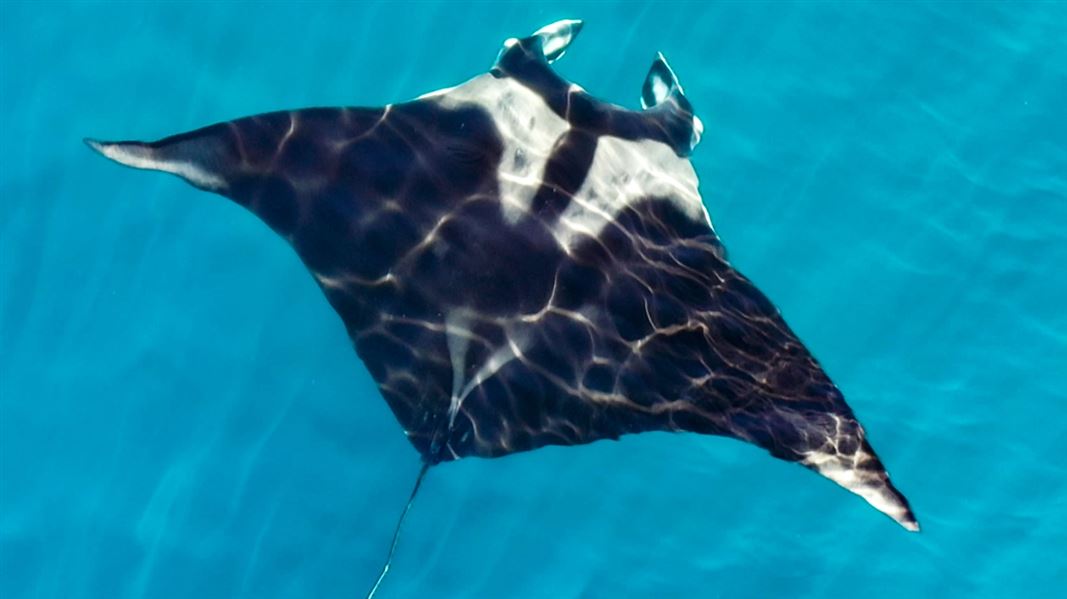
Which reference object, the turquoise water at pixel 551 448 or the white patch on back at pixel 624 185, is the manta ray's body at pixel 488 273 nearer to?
the white patch on back at pixel 624 185

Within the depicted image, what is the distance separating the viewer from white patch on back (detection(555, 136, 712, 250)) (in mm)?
4484

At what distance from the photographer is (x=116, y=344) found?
646 cm

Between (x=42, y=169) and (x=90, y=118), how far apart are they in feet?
1.68

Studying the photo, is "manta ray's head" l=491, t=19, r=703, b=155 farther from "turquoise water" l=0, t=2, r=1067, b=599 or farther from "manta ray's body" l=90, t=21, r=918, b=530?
"turquoise water" l=0, t=2, r=1067, b=599

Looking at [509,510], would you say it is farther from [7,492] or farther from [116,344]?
[7,492]

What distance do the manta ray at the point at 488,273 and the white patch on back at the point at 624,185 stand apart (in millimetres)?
17

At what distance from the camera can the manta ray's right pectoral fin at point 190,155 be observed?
161 inches

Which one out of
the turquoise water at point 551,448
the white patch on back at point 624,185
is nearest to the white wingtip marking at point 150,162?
the white patch on back at point 624,185

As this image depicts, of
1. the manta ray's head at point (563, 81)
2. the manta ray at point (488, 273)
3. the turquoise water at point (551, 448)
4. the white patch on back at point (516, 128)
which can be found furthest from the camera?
the turquoise water at point (551, 448)

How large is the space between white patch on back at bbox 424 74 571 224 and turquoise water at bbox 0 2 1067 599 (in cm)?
231

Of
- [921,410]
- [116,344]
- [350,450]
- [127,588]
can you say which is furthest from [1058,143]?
[127,588]

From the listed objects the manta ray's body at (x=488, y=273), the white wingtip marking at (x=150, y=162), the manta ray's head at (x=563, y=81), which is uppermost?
the manta ray's head at (x=563, y=81)

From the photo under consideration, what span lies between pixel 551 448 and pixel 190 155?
3.45m

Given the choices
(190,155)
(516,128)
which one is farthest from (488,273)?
(190,155)
